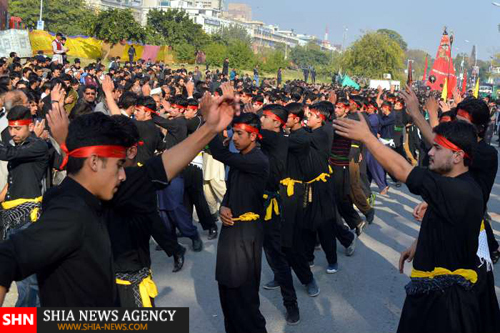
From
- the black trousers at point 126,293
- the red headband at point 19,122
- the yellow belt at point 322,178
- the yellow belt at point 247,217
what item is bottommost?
the black trousers at point 126,293

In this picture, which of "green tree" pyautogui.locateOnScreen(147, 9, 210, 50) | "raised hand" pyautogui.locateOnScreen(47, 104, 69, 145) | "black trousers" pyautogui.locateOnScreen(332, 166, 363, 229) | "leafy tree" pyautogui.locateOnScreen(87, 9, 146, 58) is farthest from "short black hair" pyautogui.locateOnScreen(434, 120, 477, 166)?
"green tree" pyautogui.locateOnScreen(147, 9, 210, 50)

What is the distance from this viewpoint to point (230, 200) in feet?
16.6

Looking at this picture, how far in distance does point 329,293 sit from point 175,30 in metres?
50.0

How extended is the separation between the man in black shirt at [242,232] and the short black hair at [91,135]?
2190 mm

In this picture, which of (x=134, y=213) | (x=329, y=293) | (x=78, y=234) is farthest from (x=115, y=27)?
(x=78, y=234)

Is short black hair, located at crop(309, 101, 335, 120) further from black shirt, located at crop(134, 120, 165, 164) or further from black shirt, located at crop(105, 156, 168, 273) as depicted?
black shirt, located at crop(105, 156, 168, 273)

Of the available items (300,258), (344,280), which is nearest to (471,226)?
(300,258)

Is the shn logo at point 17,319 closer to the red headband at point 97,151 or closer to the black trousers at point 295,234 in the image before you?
the red headband at point 97,151

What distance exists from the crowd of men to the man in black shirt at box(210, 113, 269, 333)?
0.01 meters

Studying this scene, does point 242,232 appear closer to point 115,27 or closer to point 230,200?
point 230,200

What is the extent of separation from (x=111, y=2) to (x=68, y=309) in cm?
18816

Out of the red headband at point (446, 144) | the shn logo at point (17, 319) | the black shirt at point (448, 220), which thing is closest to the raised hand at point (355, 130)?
the black shirt at point (448, 220)

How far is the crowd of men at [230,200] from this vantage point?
2576mm

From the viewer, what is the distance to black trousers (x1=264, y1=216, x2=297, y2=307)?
588 centimetres
